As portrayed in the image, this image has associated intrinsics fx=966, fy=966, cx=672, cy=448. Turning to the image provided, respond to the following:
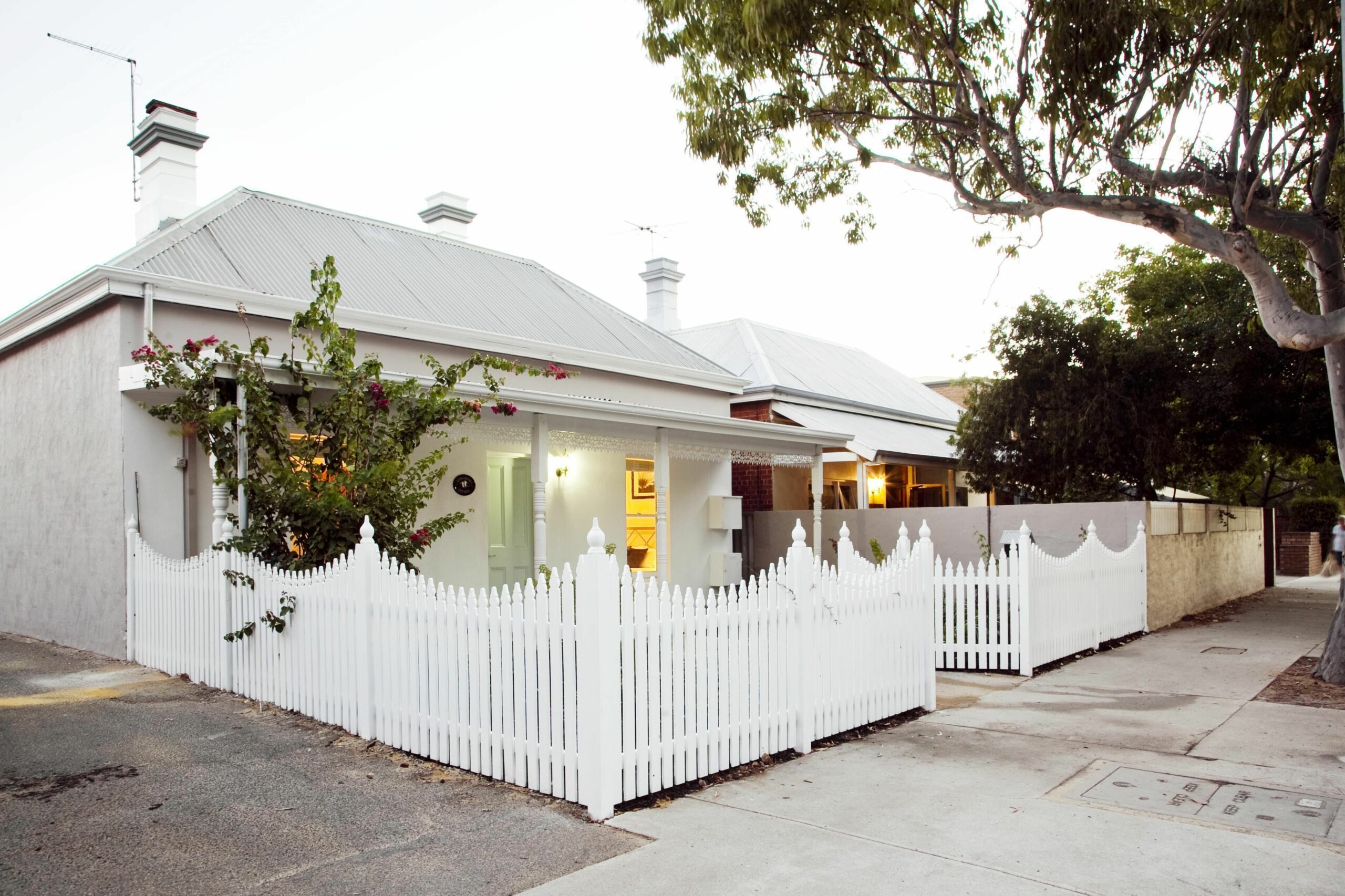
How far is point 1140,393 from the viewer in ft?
52.6

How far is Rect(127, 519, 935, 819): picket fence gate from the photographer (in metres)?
4.99

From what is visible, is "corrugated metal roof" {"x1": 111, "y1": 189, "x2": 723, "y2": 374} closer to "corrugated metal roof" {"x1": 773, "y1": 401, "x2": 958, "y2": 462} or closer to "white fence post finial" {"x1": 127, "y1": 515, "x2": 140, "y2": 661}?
"corrugated metal roof" {"x1": 773, "y1": 401, "x2": 958, "y2": 462}

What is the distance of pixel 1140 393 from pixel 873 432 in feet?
15.2

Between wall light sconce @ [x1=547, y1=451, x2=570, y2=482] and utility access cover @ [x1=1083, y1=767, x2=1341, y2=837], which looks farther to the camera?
wall light sconce @ [x1=547, y1=451, x2=570, y2=482]

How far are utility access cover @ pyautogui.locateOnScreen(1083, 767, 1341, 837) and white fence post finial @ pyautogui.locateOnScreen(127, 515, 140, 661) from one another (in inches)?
328

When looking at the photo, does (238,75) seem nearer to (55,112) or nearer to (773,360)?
(55,112)

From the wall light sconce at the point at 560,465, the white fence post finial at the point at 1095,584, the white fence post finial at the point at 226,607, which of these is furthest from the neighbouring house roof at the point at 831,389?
the white fence post finial at the point at 226,607

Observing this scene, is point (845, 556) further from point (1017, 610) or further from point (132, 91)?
point (132, 91)

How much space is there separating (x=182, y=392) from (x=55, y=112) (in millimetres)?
7832

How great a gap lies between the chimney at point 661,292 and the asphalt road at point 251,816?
44.9 feet

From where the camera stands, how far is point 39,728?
258 inches

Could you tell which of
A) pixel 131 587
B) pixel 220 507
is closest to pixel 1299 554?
pixel 220 507

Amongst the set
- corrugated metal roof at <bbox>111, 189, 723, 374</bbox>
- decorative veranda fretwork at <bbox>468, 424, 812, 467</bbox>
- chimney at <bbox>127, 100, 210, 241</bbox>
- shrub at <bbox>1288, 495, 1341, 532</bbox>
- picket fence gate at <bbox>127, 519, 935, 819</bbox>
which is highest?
chimney at <bbox>127, 100, 210, 241</bbox>

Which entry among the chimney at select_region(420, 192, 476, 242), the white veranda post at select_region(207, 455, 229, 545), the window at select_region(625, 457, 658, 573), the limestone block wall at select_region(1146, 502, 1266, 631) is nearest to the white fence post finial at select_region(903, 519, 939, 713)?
the white veranda post at select_region(207, 455, 229, 545)
